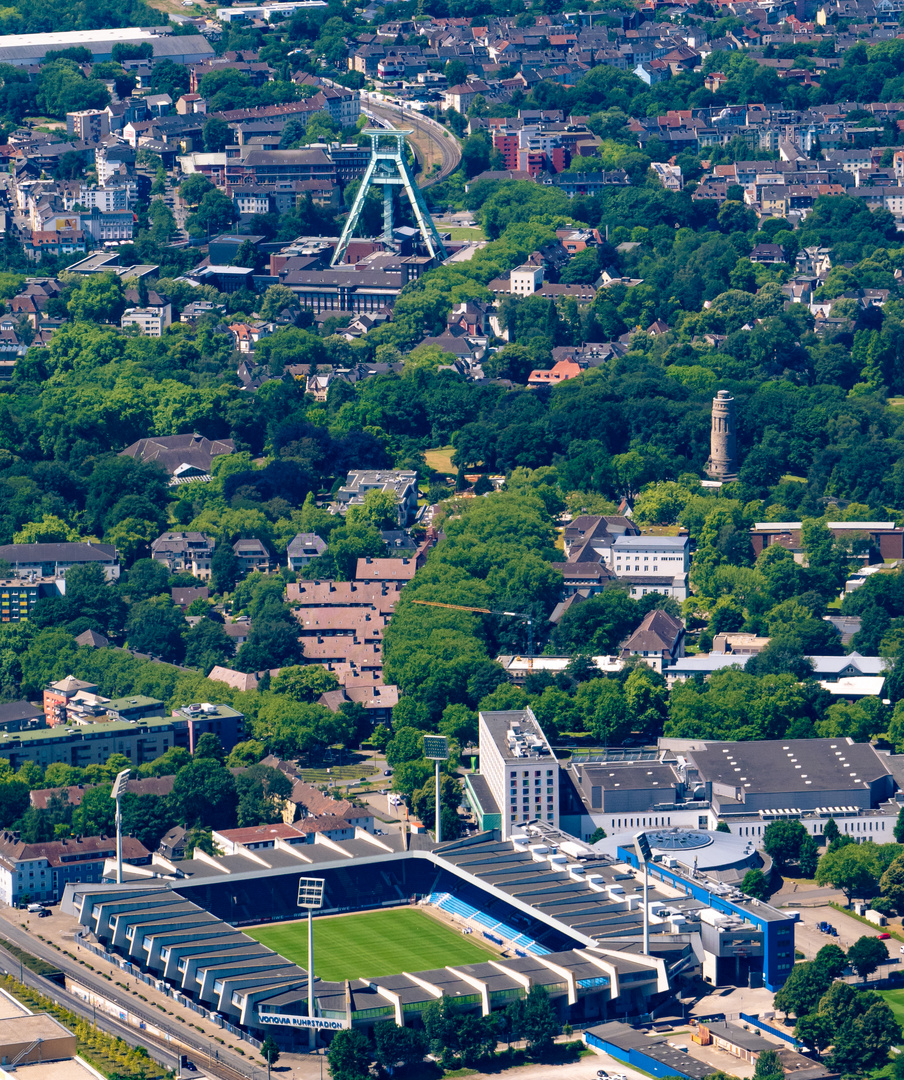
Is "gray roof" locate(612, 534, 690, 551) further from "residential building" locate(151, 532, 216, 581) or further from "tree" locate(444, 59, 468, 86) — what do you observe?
"tree" locate(444, 59, 468, 86)

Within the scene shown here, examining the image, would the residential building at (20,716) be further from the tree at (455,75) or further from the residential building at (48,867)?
the tree at (455,75)

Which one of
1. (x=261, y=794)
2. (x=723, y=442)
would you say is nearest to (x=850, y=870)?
(x=261, y=794)

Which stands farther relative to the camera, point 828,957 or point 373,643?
point 373,643

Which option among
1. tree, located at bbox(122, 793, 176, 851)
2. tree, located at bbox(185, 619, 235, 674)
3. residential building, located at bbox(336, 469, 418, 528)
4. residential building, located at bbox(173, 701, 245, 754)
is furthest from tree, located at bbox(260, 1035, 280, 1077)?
residential building, located at bbox(336, 469, 418, 528)

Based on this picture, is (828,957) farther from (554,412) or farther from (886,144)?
(886,144)

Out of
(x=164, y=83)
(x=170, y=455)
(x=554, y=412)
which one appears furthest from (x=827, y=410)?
(x=164, y=83)

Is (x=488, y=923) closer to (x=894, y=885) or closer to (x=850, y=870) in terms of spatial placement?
(x=850, y=870)
